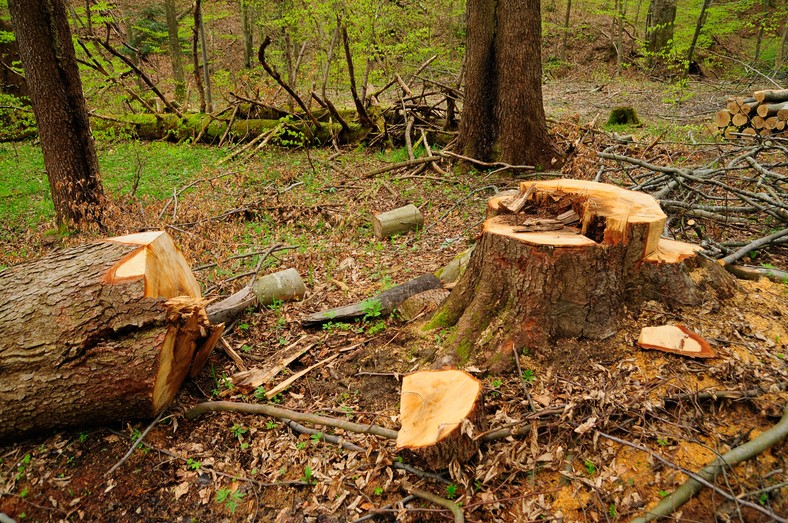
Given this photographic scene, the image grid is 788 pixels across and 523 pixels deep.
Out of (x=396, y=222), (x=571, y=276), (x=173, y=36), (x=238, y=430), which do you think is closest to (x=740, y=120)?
(x=396, y=222)

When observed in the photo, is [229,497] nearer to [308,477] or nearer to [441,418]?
[308,477]

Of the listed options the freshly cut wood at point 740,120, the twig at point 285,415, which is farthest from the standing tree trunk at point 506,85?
the twig at point 285,415

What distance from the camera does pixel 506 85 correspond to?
691cm

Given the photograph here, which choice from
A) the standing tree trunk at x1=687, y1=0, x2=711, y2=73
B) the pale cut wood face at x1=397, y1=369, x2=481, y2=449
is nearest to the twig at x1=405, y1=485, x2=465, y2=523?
the pale cut wood face at x1=397, y1=369, x2=481, y2=449

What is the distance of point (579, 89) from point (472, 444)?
16.0m

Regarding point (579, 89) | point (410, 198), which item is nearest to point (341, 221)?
point (410, 198)

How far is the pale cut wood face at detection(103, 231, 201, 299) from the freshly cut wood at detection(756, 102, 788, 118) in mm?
9435

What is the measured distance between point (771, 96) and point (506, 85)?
4.88 m

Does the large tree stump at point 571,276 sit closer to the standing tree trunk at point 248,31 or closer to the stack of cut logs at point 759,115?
the stack of cut logs at point 759,115

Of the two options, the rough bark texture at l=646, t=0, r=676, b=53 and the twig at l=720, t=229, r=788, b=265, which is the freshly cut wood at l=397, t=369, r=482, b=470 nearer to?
the twig at l=720, t=229, r=788, b=265

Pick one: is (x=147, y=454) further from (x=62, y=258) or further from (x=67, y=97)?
(x=67, y=97)

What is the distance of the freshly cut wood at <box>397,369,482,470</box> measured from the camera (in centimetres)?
224

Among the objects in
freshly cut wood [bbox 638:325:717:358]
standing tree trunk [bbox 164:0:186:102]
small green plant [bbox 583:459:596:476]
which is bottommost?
small green plant [bbox 583:459:596:476]

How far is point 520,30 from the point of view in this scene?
21.9 feet
